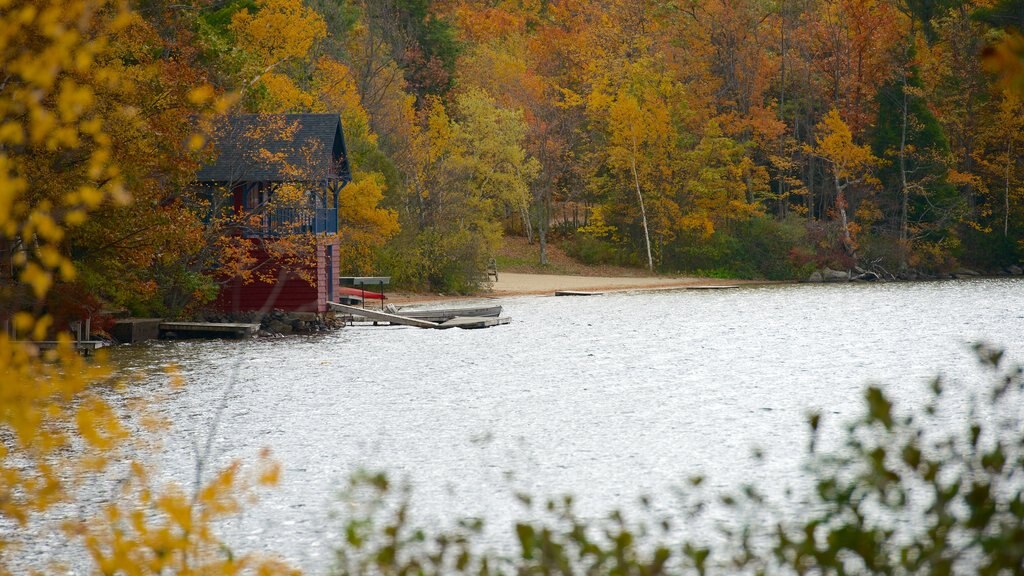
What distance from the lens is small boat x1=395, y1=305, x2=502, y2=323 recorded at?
122 feet

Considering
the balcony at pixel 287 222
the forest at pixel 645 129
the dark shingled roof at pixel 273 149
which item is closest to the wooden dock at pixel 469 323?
the balcony at pixel 287 222

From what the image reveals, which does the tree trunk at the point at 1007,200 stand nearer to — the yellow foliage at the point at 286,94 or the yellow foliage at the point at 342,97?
the yellow foliage at the point at 342,97

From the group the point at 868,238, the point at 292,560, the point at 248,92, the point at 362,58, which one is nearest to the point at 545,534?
the point at 292,560

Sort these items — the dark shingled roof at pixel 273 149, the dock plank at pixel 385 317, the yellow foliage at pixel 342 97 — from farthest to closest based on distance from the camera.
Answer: the yellow foliage at pixel 342 97, the dock plank at pixel 385 317, the dark shingled roof at pixel 273 149

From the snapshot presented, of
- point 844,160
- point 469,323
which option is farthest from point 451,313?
point 844,160

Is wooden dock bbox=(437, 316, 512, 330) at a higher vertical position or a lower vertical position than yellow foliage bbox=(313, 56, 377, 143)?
lower

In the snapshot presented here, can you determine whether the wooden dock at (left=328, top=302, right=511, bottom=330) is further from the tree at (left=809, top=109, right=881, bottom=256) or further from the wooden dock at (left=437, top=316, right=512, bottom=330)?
the tree at (left=809, top=109, right=881, bottom=256)

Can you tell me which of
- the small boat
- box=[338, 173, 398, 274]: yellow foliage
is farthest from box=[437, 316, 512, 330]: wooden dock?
box=[338, 173, 398, 274]: yellow foliage

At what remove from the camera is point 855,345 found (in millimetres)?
30406

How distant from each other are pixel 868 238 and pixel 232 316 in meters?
38.7

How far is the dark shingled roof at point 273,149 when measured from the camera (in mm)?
34469

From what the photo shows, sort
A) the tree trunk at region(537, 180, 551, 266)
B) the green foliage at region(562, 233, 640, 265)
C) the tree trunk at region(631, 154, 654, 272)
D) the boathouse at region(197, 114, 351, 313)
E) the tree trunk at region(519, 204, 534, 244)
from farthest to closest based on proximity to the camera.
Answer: the tree trunk at region(519, 204, 534, 244), the green foliage at region(562, 233, 640, 265), the tree trunk at region(537, 180, 551, 266), the tree trunk at region(631, 154, 654, 272), the boathouse at region(197, 114, 351, 313)

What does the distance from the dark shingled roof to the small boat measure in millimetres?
4715

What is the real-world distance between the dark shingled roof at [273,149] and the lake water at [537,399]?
4.87 m
